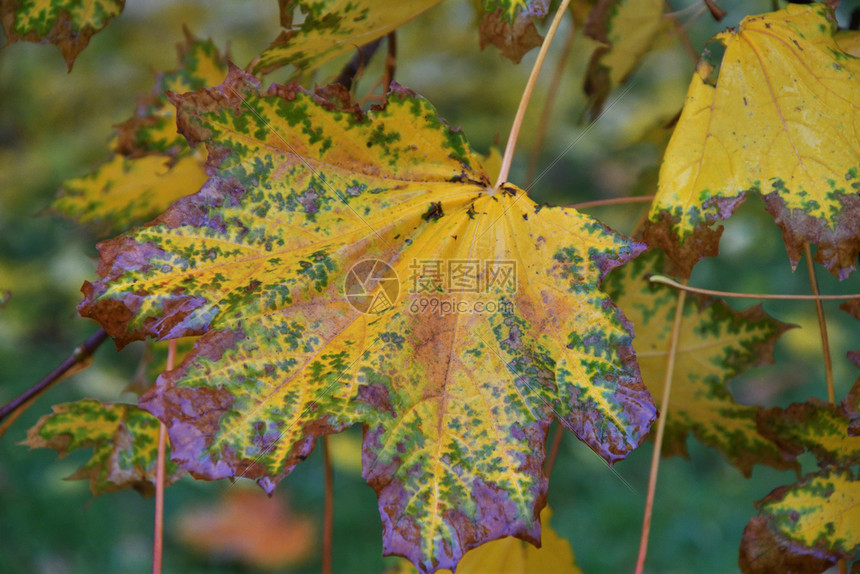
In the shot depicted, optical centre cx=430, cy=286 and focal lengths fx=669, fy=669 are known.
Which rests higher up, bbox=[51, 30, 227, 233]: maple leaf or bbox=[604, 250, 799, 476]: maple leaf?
bbox=[51, 30, 227, 233]: maple leaf

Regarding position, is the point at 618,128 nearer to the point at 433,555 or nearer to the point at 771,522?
the point at 771,522

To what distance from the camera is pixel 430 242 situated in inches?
20.2

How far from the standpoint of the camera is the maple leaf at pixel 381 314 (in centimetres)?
42

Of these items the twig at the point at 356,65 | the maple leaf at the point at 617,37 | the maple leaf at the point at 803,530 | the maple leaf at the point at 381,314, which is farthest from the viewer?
the maple leaf at the point at 617,37

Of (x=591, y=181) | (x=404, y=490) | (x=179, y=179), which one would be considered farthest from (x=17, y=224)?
(x=404, y=490)

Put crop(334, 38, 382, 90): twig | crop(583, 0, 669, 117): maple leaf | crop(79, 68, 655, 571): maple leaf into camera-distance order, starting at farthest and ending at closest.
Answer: crop(583, 0, 669, 117): maple leaf
crop(334, 38, 382, 90): twig
crop(79, 68, 655, 571): maple leaf

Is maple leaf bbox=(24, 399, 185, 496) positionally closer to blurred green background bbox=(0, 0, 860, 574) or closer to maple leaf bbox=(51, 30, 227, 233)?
maple leaf bbox=(51, 30, 227, 233)

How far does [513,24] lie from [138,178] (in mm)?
506

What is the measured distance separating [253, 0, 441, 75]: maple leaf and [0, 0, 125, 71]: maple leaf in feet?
0.47

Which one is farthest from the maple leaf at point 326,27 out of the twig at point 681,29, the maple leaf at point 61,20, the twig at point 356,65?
the twig at point 681,29

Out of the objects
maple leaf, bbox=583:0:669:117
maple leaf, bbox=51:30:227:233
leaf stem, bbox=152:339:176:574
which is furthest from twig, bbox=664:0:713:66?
leaf stem, bbox=152:339:176:574

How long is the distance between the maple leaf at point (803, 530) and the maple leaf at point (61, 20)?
26.7 inches

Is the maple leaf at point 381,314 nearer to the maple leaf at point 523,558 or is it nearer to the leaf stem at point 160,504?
the leaf stem at point 160,504

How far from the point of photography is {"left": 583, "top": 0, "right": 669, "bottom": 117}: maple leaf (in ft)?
2.50
